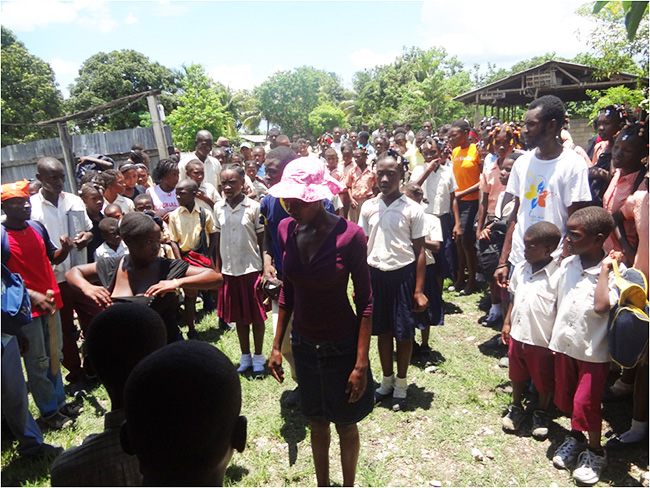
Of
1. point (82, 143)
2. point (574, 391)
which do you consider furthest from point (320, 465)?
point (82, 143)

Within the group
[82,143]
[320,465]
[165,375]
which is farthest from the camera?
[82,143]

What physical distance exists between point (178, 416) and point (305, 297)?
1.57 metres

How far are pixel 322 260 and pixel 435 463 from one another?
1.80m

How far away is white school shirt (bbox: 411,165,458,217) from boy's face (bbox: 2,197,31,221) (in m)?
4.47

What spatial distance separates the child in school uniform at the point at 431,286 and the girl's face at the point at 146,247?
101 inches

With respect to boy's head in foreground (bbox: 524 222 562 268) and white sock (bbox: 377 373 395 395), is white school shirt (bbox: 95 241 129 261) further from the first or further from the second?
boy's head in foreground (bbox: 524 222 562 268)

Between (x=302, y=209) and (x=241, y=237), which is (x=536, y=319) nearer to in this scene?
(x=302, y=209)

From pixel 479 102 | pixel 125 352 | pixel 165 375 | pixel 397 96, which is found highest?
pixel 397 96

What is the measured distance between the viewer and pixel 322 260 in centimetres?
261

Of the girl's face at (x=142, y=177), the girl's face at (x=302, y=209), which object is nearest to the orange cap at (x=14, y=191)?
the girl's face at (x=302, y=209)

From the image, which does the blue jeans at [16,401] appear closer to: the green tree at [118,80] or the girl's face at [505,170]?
the girl's face at [505,170]

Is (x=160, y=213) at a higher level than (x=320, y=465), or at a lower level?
higher

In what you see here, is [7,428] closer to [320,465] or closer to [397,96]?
[320,465]

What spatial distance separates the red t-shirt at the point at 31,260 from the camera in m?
3.62
